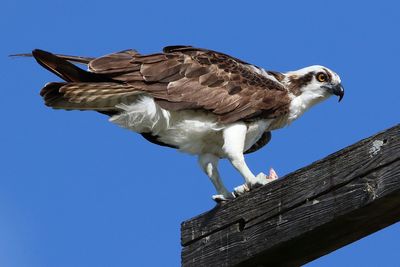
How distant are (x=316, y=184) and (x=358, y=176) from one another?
10.6 inches

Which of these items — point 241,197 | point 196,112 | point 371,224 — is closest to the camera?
point 371,224

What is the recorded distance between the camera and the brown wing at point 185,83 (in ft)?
22.3

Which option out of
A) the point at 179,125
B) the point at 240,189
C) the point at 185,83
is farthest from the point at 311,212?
the point at 185,83

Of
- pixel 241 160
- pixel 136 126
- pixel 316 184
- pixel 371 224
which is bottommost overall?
pixel 371 224

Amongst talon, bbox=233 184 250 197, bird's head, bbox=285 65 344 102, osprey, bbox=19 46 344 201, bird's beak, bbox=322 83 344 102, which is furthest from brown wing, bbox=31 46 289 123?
talon, bbox=233 184 250 197

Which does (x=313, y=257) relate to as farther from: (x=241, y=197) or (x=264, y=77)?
(x=264, y=77)

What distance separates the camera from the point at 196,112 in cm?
702

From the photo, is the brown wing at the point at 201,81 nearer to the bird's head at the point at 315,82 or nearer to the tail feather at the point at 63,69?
the tail feather at the point at 63,69

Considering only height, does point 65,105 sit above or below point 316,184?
above

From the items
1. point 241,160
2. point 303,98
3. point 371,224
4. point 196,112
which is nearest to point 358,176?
point 371,224

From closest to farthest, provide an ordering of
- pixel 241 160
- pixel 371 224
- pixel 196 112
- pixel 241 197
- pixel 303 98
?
pixel 371 224
pixel 241 197
pixel 241 160
pixel 196 112
pixel 303 98

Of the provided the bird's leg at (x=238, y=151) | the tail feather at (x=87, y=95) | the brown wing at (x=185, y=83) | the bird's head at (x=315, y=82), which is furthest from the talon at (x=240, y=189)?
the bird's head at (x=315, y=82)

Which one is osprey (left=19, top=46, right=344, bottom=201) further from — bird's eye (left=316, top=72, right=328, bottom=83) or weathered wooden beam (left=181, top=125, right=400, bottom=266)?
weathered wooden beam (left=181, top=125, right=400, bottom=266)

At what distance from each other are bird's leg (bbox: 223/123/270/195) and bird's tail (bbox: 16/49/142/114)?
783mm
